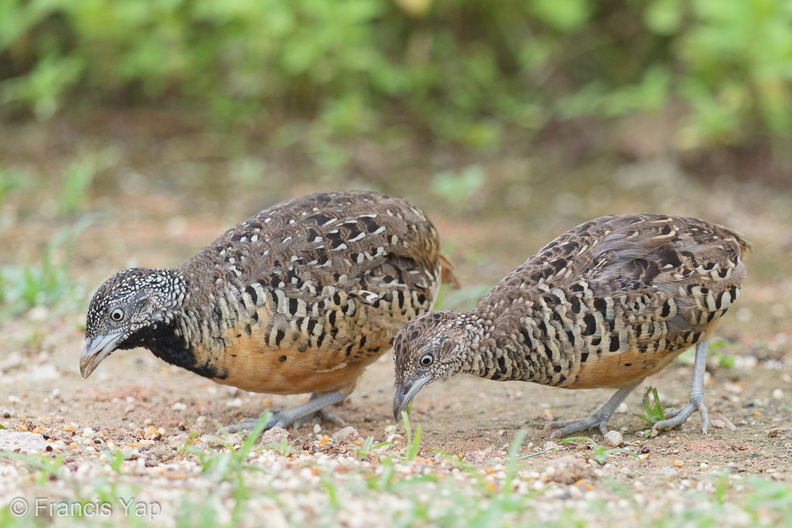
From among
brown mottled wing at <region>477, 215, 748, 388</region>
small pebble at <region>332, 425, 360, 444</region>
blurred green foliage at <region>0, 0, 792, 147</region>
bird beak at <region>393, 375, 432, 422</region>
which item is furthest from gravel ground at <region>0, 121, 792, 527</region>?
blurred green foliage at <region>0, 0, 792, 147</region>

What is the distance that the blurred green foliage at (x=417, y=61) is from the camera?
10.0 m

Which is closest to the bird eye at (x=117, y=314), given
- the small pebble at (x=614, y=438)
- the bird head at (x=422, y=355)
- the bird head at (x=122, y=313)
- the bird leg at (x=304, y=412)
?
the bird head at (x=122, y=313)

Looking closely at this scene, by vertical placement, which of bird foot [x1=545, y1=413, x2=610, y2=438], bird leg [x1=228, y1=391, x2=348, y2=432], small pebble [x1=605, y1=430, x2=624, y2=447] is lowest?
small pebble [x1=605, y1=430, x2=624, y2=447]

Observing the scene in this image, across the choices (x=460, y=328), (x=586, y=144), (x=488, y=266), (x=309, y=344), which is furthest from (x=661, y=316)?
(x=586, y=144)

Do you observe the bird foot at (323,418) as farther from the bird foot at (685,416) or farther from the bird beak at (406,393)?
the bird foot at (685,416)

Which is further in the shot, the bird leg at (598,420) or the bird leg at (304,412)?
the bird leg at (304,412)

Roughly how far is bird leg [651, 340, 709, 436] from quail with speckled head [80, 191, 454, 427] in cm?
142

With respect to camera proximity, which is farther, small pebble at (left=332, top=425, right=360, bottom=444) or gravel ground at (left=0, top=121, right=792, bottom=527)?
small pebble at (left=332, top=425, right=360, bottom=444)

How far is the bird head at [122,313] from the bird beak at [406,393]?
3.94 ft

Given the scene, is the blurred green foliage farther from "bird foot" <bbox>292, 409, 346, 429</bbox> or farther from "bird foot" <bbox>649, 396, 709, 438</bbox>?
"bird foot" <bbox>649, 396, 709, 438</bbox>

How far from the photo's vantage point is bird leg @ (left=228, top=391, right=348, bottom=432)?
5.51m

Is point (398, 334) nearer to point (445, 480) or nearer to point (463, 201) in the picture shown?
point (445, 480)

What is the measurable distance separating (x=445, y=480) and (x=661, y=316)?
1550mm

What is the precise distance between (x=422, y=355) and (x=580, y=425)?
1.08 metres
